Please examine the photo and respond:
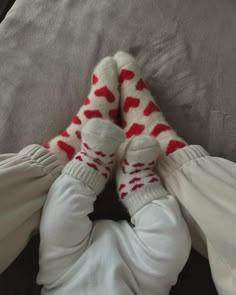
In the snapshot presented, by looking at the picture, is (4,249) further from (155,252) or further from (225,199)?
(225,199)

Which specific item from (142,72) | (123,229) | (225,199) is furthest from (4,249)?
(142,72)

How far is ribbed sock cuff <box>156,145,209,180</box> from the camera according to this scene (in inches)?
29.3

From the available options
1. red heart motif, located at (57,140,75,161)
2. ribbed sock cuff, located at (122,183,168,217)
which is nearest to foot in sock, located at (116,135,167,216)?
ribbed sock cuff, located at (122,183,168,217)

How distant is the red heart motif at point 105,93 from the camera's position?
842 millimetres

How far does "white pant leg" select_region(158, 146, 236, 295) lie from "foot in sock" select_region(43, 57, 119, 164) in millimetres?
172

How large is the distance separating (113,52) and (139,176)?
1.06ft

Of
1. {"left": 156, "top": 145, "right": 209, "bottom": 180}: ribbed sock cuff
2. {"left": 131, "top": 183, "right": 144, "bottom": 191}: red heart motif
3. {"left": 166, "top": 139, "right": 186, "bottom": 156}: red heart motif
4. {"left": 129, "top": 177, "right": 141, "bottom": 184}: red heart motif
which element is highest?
{"left": 166, "top": 139, "right": 186, "bottom": 156}: red heart motif

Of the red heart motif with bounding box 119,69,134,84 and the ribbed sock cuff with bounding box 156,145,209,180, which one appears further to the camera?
the red heart motif with bounding box 119,69,134,84

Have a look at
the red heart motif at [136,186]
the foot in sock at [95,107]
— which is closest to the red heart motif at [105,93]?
the foot in sock at [95,107]

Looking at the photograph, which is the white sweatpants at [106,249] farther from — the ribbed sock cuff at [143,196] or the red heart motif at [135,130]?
the red heart motif at [135,130]

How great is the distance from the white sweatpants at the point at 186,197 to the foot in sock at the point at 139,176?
0.03 meters

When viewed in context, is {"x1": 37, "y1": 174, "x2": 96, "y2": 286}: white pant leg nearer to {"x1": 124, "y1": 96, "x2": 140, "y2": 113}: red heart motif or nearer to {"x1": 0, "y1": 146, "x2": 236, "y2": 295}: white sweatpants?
{"x1": 0, "y1": 146, "x2": 236, "y2": 295}: white sweatpants

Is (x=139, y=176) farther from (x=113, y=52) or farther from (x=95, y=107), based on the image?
(x=113, y=52)

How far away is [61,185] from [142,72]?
342 millimetres
